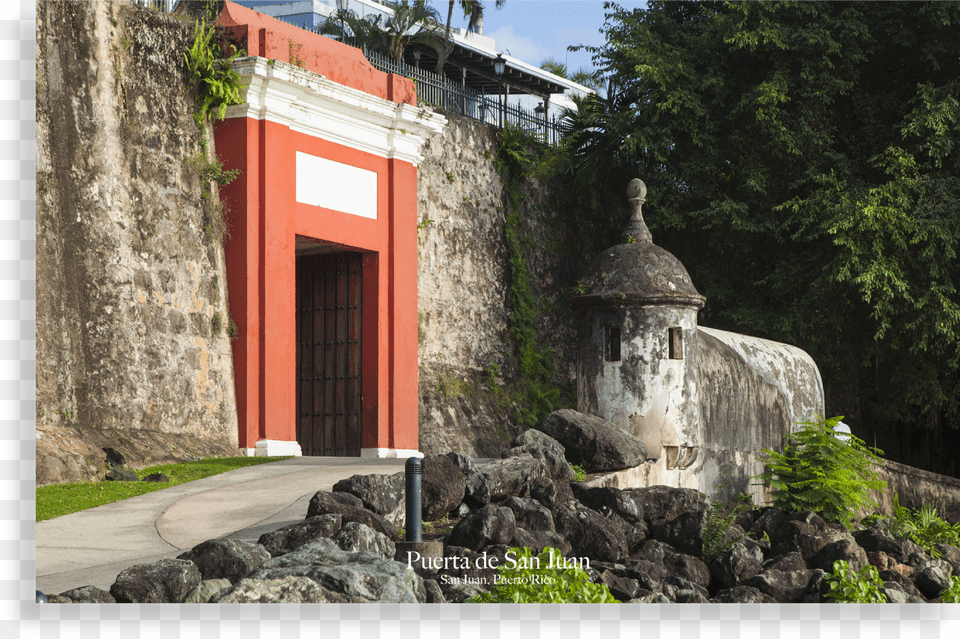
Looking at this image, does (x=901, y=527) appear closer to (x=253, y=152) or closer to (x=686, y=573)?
(x=686, y=573)

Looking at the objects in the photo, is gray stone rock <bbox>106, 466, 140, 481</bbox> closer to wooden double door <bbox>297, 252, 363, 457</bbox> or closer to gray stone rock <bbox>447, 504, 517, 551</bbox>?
wooden double door <bbox>297, 252, 363, 457</bbox>

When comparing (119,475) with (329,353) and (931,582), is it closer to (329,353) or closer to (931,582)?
(329,353)

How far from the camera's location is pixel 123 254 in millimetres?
11805

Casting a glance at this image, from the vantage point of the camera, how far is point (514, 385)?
1842cm

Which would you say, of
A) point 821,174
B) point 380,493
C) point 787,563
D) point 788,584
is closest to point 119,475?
point 380,493

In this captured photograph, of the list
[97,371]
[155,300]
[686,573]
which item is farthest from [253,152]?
[686,573]

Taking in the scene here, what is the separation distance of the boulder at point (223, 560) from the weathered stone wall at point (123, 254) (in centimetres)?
458

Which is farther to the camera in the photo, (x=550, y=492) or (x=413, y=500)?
(x=550, y=492)

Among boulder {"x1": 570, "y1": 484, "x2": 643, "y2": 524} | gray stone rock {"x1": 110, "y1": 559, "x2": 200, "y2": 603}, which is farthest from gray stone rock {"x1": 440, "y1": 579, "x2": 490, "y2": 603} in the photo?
boulder {"x1": 570, "y1": 484, "x2": 643, "y2": 524}

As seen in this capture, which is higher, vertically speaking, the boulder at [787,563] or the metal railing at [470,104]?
the metal railing at [470,104]

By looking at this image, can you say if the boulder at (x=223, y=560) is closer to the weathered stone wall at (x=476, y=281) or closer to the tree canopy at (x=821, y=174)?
the weathered stone wall at (x=476, y=281)

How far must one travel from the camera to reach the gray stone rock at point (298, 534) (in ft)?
21.4

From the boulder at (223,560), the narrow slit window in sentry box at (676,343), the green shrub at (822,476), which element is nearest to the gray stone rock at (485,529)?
the boulder at (223,560)

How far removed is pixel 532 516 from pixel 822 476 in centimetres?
244
